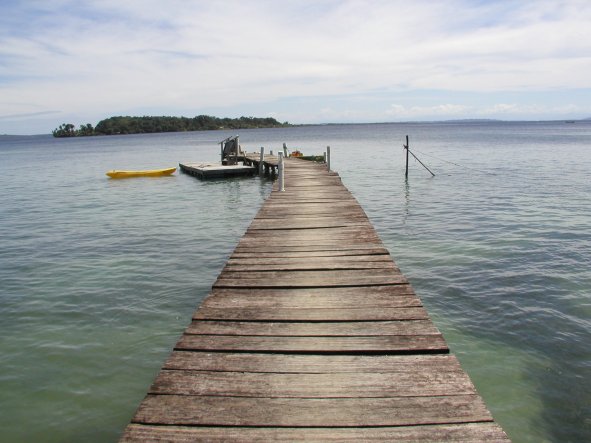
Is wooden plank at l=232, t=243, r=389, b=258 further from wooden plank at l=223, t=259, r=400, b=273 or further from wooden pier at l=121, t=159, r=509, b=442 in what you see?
wooden pier at l=121, t=159, r=509, b=442

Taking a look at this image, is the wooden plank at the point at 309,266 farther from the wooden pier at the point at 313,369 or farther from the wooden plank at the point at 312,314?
the wooden plank at the point at 312,314

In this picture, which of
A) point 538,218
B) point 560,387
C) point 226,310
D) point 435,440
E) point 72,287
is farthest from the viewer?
point 538,218

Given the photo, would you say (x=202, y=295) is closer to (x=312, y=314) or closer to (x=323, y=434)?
(x=312, y=314)

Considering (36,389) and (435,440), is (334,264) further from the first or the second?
(36,389)

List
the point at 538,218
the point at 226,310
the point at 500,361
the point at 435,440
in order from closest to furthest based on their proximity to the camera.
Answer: the point at 435,440, the point at 226,310, the point at 500,361, the point at 538,218

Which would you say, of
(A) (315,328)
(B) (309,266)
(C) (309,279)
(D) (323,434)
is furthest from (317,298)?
(D) (323,434)

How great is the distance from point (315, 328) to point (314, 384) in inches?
37.9

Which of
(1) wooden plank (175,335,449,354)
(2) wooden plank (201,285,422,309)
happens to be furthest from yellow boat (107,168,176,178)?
(1) wooden plank (175,335,449,354)

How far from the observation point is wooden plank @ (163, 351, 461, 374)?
139 inches

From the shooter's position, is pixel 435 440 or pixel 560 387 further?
pixel 560 387

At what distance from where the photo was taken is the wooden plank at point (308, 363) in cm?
354

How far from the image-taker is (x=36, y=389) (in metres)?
5.88

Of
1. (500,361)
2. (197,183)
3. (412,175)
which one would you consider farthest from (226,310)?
(412,175)

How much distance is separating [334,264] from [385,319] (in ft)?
6.40
